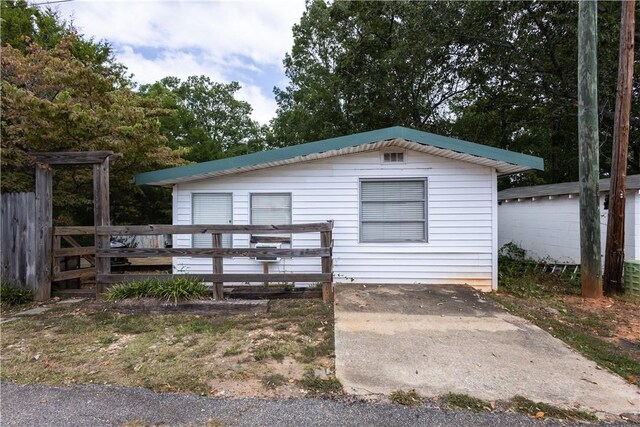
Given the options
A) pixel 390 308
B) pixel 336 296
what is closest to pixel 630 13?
pixel 390 308

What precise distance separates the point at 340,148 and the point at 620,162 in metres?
5.08

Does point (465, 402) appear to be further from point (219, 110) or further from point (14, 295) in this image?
point (219, 110)

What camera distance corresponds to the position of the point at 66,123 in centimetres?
628

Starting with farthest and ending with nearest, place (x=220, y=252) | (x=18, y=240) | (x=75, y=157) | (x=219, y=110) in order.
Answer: (x=219, y=110), (x=18, y=240), (x=75, y=157), (x=220, y=252)

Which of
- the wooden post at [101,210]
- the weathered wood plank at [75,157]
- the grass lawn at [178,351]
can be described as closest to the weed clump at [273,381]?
the grass lawn at [178,351]

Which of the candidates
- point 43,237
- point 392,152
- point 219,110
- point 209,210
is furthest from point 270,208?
point 219,110

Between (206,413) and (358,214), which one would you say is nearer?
(206,413)

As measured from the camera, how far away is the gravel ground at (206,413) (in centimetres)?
242

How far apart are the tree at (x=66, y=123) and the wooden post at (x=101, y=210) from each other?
1.23 meters

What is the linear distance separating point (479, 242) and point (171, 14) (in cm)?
991

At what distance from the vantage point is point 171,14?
9641 mm

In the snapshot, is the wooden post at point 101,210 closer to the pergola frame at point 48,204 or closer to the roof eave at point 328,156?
the pergola frame at point 48,204

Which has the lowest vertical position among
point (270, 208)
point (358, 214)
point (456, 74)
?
point (358, 214)

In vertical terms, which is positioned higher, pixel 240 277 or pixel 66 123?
pixel 66 123
